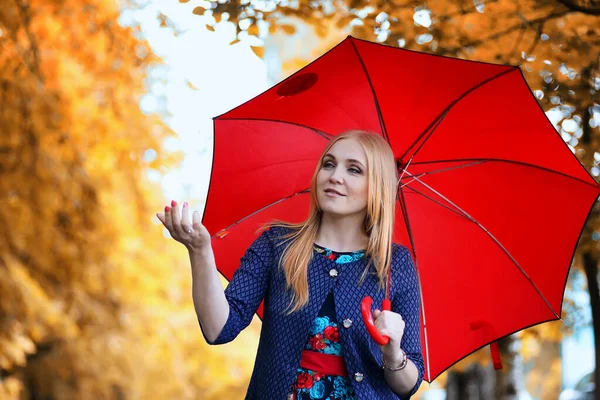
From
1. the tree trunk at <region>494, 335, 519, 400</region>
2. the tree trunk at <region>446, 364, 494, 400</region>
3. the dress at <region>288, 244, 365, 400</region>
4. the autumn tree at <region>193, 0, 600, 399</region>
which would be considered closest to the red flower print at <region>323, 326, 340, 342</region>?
the dress at <region>288, 244, 365, 400</region>

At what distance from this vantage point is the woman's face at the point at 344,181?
3.04 metres

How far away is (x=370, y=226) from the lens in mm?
3109

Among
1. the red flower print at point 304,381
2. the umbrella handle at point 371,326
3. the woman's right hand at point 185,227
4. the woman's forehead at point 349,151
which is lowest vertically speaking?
the red flower print at point 304,381

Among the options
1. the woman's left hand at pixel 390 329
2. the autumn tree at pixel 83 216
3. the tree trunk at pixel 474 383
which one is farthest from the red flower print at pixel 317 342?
the tree trunk at pixel 474 383

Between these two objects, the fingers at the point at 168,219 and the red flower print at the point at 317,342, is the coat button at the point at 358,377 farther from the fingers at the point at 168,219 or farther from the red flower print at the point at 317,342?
the fingers at the point at 168,219

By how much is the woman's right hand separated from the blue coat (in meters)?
0.30

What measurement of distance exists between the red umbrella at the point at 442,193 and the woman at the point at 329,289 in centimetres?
38

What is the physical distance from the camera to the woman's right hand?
259 centimetres

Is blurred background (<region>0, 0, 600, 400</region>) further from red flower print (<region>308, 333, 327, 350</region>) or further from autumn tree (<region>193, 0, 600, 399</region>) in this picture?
red flower print (<region>308, 333, 327, 350</region>)

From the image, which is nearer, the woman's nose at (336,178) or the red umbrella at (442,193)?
the woman's nose at (336,178)

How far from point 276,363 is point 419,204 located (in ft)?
3.64

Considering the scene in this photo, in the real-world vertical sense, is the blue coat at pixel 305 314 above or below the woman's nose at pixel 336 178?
below

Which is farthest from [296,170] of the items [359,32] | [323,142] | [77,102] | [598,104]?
[77,102]

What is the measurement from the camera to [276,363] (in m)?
2.84
